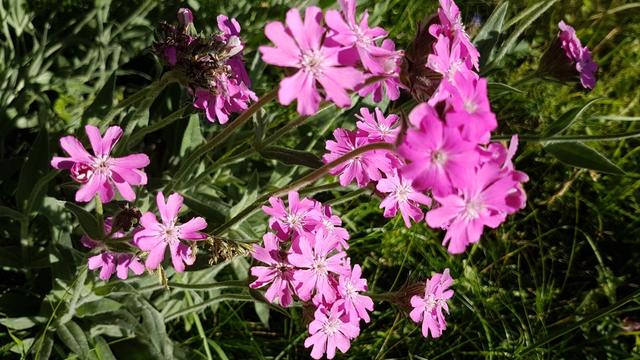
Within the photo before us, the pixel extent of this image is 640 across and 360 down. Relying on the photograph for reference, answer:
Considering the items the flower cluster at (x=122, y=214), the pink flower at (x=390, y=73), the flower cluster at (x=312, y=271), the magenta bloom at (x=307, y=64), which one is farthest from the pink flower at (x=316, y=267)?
the magenta bloom at (x=307, y=64)

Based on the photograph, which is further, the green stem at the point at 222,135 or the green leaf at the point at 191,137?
the green leaf at the point at 191,137

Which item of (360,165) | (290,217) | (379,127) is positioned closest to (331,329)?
(290,217)

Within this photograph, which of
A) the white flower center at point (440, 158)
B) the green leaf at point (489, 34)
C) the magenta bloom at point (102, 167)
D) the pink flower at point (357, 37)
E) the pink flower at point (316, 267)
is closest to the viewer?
the white flower center at point (440, 158)

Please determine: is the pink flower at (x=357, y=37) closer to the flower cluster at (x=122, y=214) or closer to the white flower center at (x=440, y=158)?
the white flower center at (x=440, y=158)

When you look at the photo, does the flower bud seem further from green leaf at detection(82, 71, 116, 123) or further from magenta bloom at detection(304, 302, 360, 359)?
magenta bloom at detection(304, 302, 360, 359)

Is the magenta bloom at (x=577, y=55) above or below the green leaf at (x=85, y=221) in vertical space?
above
